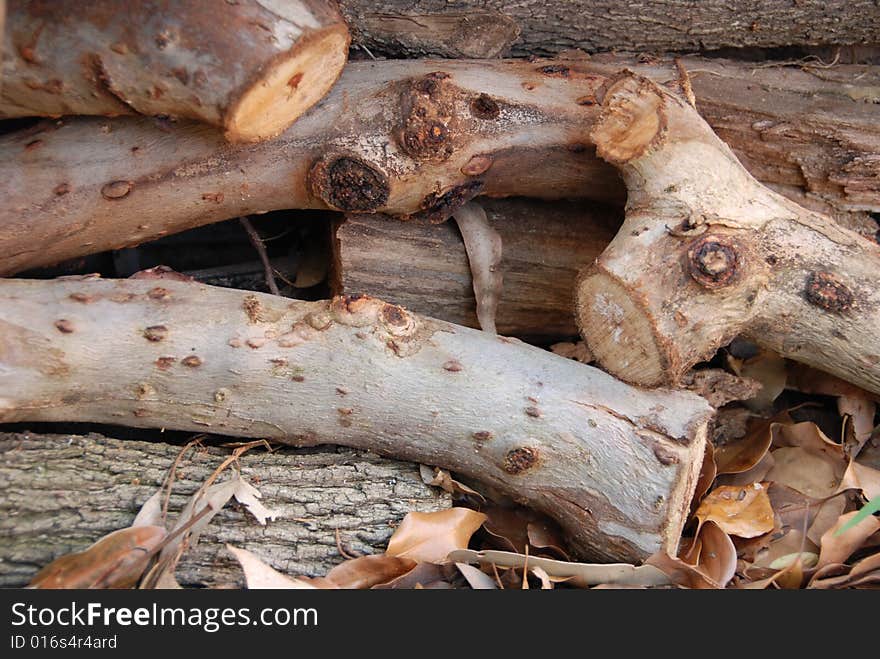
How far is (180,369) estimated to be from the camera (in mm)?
1958

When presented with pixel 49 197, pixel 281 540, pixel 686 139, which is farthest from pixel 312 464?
pixel 686 139

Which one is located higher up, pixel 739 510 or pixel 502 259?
pixel 502 259

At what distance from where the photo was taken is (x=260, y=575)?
70.1 inches

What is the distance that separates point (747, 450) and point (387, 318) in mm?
1154

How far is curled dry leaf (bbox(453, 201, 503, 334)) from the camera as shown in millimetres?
2330

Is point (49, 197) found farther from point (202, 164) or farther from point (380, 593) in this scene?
point (380, 593)

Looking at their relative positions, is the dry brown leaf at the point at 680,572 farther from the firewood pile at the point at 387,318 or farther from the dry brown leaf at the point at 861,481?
the dry brown leaf at the point at 861,481

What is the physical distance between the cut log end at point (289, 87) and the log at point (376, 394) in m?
0.42

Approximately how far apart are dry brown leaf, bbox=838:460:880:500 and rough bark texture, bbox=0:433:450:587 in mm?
1094

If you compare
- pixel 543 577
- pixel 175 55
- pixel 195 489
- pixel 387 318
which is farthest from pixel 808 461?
pixel 175 55

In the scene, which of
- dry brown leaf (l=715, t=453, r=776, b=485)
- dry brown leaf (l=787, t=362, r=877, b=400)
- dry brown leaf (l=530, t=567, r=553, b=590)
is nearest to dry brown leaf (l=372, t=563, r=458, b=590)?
dry brown leaf (l=530, t=567, r=553, b=590)

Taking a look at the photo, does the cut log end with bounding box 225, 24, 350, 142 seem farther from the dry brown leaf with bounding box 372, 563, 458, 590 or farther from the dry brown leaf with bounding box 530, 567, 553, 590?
the dry brown leaf with bounding box 530, 567, 553, 590

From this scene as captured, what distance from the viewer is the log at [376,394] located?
1.94 m

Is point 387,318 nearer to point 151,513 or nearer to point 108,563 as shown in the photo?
point 151,513
